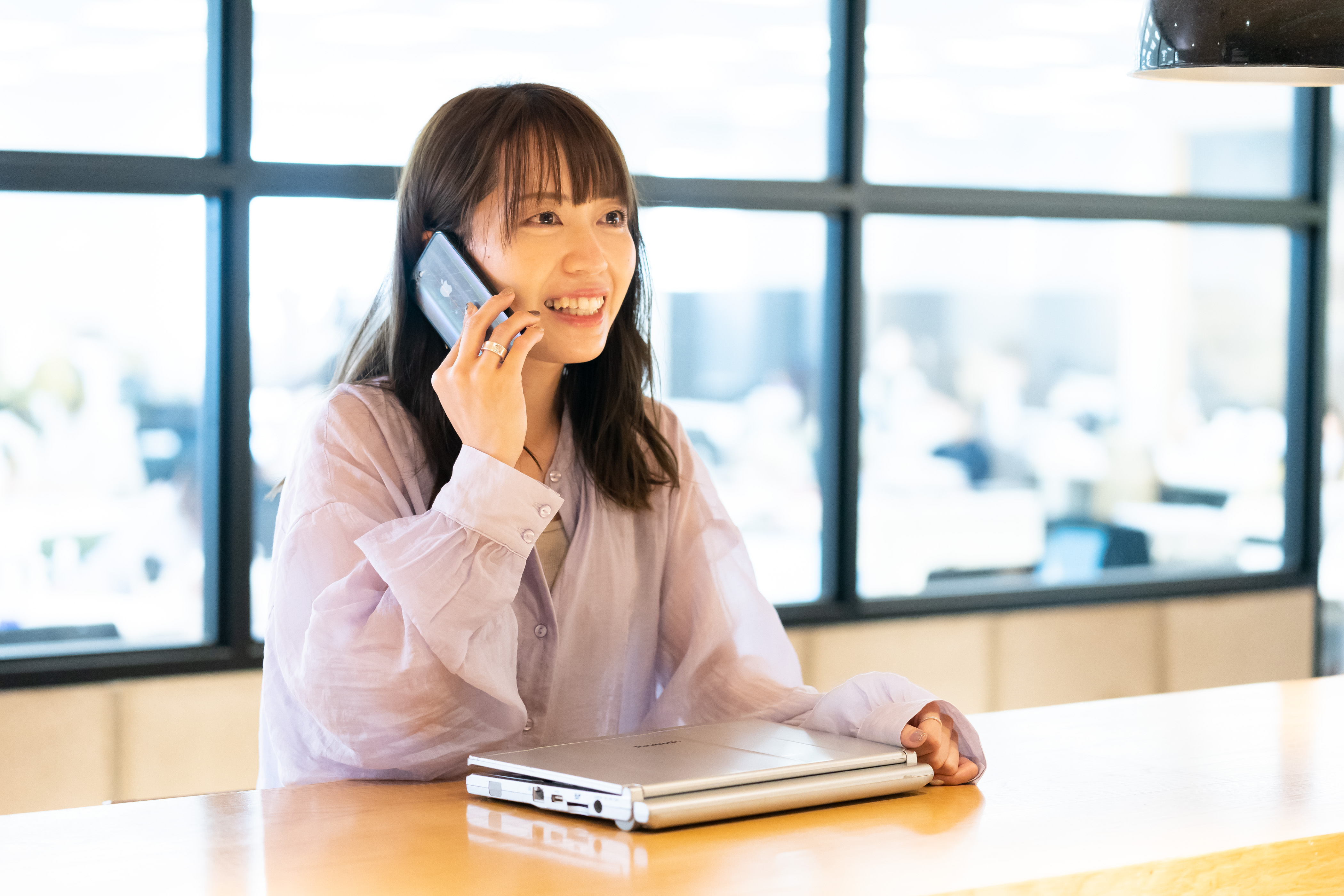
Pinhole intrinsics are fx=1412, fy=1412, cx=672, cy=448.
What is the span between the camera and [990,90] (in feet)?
12.7

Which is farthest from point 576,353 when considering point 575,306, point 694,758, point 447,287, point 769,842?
point 769,842

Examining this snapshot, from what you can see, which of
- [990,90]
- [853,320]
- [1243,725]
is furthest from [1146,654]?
[1243,725]

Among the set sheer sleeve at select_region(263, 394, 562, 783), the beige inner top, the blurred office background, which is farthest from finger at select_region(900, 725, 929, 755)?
the blurred office background

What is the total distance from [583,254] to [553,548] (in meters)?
0.38

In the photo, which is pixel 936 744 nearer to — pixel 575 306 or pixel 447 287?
pixel 575 306

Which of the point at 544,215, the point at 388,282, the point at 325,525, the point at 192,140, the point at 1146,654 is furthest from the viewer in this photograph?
the point at 1146,654

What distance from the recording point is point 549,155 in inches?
68.9

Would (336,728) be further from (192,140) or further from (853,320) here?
(853,320)

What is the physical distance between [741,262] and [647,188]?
328 mm

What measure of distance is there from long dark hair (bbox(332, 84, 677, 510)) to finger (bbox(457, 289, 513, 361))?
0.30 ft

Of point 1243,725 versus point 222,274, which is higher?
point 222,274

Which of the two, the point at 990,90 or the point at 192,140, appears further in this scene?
the point at 990,90

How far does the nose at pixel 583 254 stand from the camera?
1746 mm

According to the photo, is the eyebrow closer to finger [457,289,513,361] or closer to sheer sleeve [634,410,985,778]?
finger [457,289,513,361]
